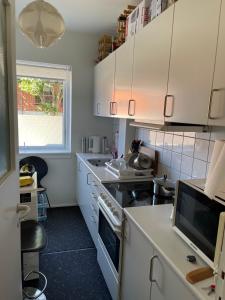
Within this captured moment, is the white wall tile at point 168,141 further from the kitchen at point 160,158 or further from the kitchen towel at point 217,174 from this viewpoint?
the kitchen towel at point 217,174

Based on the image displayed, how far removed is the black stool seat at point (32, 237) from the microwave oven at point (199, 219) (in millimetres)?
971

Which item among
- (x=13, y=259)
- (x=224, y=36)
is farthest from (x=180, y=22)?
(x=13, y=259)

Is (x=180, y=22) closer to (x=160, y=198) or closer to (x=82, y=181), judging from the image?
(x=160, y=198)

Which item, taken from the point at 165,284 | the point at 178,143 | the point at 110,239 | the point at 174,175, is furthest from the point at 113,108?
the point at 165,284

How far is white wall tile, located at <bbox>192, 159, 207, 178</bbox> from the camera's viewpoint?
1.52 m

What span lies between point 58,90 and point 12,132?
2.28 meters

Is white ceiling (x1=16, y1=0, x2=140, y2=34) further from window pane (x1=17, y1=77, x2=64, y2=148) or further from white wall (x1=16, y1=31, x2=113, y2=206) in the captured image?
window pane (x1=17, y1=77, x2=64, y2=148)

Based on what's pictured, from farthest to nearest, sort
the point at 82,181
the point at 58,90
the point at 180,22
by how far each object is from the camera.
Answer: the point at 58,90, the point at 82,181, the point at 180,22

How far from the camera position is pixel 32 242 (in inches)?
63.0

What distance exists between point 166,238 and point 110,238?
72 cm

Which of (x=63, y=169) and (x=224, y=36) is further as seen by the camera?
(x=63, y=169)

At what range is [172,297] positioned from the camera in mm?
934

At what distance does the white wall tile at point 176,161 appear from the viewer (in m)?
1.79

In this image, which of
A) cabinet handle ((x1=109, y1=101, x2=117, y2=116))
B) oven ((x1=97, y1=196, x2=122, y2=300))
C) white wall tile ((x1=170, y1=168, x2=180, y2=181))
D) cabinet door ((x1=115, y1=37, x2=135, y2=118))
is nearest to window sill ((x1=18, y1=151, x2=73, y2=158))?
cabinet handle ((x1=109, y1=101, x2=117, y2=116))
